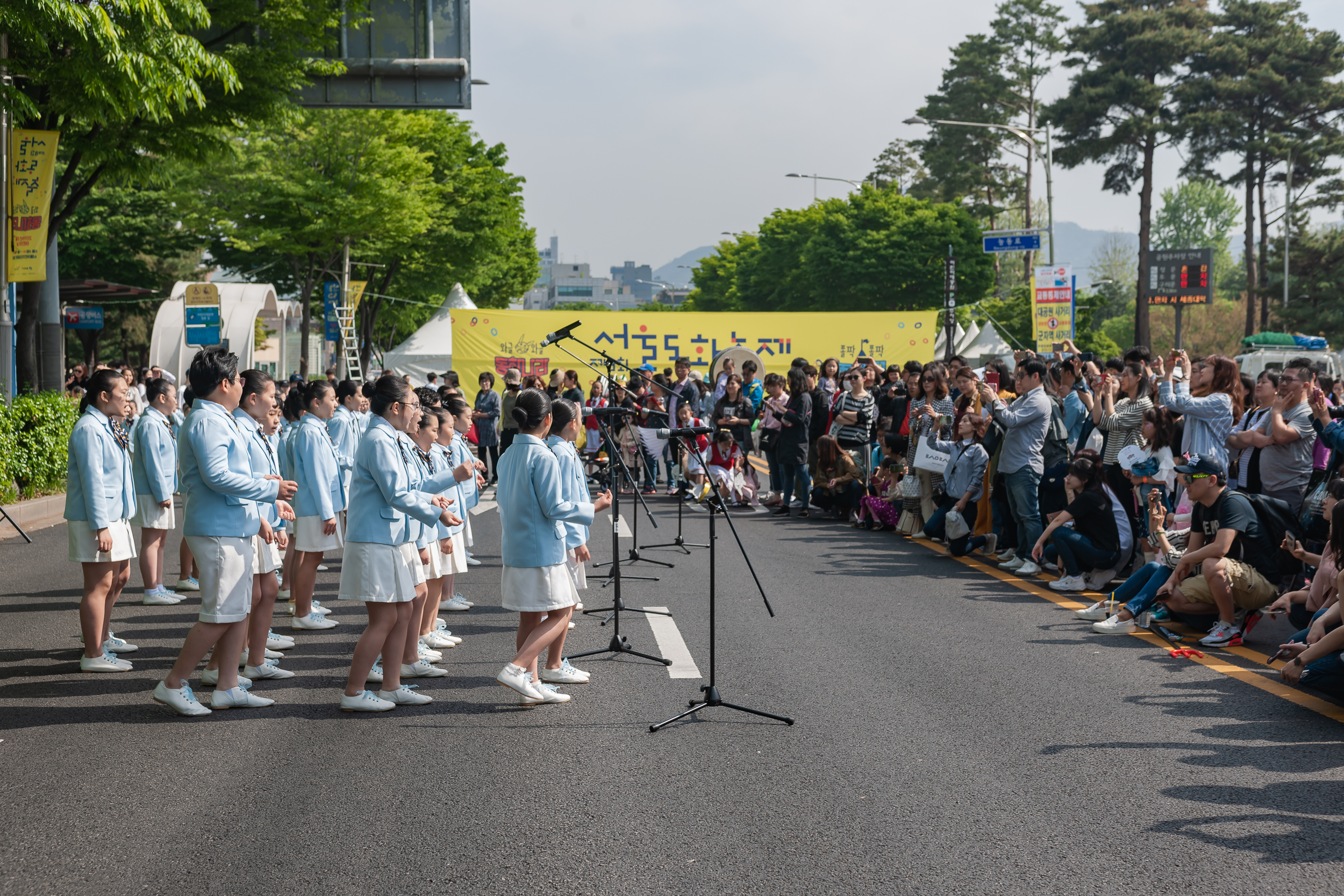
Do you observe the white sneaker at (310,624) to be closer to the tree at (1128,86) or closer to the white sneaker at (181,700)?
the white sneaker at (181,700)

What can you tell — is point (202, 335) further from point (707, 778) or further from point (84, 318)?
point (707, 778)

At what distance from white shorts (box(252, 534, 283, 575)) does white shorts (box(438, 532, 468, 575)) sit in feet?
3.50

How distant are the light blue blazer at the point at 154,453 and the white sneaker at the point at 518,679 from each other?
3.50 m

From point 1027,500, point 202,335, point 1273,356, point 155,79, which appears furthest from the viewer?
point 1273,356

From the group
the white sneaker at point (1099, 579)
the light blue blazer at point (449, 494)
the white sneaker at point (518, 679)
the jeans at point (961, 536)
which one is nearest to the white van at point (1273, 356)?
the jeans at point (961, 536)

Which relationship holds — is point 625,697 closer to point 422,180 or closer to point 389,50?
point 389,50

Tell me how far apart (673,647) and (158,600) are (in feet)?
14.2

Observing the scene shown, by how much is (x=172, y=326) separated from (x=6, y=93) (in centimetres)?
2962

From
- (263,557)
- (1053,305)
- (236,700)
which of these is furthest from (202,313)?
(236,700)

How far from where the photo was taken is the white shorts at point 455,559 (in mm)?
7469

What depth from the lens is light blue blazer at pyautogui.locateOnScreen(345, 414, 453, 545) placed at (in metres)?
5.93

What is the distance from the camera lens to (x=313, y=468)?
7.75m

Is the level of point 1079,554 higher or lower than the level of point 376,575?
lower

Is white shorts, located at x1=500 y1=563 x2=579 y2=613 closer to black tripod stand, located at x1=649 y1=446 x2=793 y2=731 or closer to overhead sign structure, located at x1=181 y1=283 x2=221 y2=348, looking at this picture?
black tripod stand, located at x1=649 y1=446 x2=793 y2=731
